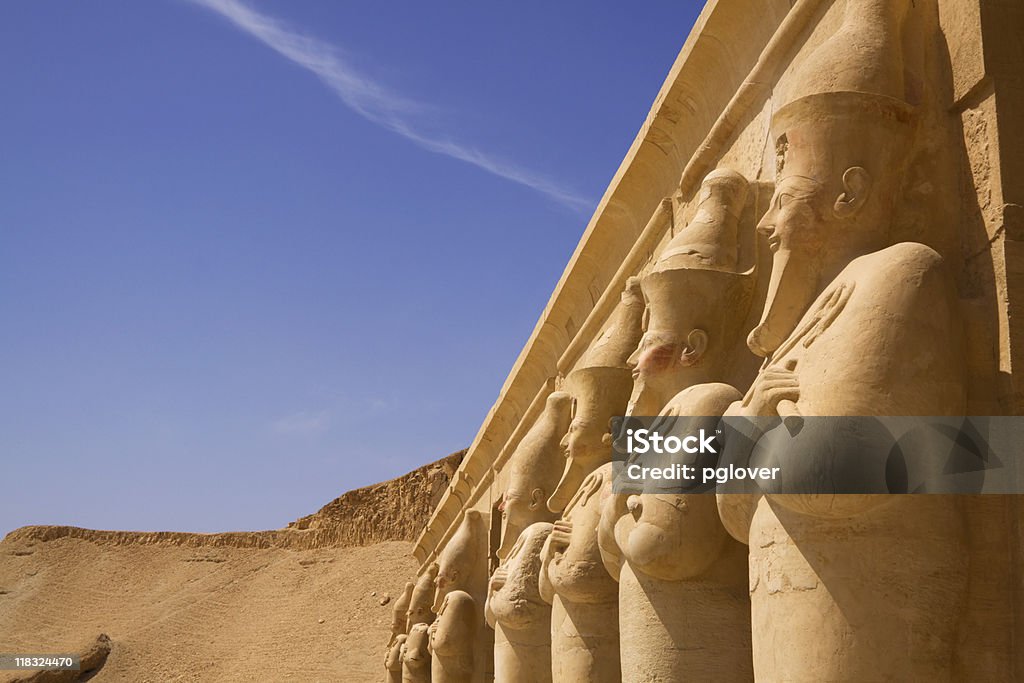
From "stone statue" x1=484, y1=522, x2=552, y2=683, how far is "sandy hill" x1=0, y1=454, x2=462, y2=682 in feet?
59.5

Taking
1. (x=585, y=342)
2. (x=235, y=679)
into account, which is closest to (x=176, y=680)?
(x=235, y=679)

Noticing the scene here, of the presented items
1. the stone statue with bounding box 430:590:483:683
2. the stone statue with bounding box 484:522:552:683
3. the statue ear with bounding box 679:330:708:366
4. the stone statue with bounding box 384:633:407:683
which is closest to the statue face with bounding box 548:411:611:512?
the stone statue with bounding box 484:522:552:683

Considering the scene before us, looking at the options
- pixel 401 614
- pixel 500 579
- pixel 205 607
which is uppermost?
pixel 205 607

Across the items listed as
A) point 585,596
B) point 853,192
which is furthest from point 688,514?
point 585,596

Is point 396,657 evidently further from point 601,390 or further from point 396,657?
point 601,390

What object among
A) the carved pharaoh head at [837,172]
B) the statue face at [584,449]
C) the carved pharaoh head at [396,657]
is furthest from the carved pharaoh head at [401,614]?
the carved pharaoh head at [837,172]

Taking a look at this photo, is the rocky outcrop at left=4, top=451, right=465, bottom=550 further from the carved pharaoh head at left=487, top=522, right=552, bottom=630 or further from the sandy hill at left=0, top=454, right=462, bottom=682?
the carved pharaoh head at left=487, top=522, right=552, bottom=630

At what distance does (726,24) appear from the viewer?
177 inches

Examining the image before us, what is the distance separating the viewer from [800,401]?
2730mm

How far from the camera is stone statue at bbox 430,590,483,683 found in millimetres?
8445

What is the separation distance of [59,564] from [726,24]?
3173 cm

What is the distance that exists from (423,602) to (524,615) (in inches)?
241

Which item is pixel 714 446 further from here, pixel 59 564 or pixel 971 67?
pixel 59 564

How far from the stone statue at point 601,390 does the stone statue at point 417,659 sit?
5.60 metres
